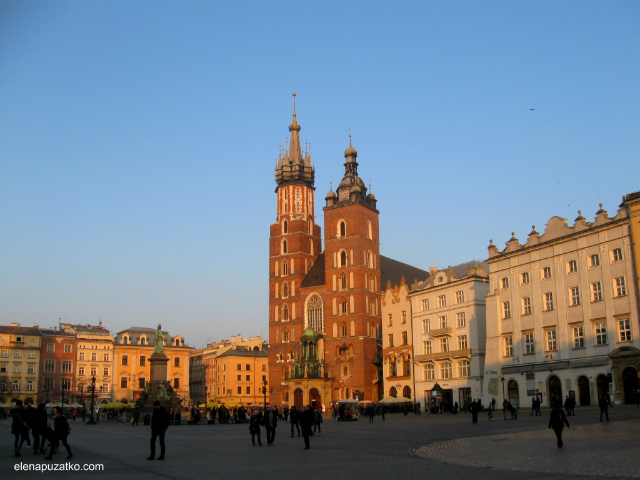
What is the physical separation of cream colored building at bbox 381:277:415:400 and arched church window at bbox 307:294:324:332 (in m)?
15.9

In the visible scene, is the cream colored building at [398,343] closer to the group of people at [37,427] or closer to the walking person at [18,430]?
the group of people at [37,427]

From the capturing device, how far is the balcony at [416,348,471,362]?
5869 cm

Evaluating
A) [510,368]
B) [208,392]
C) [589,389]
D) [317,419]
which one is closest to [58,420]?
[317,419]

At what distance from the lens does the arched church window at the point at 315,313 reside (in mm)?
85562

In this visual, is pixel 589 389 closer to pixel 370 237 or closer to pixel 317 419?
pixel 317 419

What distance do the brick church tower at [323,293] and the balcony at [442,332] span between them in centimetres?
1789

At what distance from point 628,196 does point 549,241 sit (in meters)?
7.21

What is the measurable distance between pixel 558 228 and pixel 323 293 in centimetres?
4076

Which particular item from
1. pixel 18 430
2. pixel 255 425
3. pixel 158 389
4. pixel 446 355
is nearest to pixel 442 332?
pixel 446 355

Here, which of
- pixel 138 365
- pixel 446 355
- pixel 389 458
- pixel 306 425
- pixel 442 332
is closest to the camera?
pixel 389 458

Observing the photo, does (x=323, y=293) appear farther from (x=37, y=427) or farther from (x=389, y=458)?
(x=389, y=458)

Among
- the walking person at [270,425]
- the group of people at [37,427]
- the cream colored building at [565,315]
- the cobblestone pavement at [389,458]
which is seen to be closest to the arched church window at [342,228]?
the cream colored building at [565,315]

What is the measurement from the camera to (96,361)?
104750 millimetres

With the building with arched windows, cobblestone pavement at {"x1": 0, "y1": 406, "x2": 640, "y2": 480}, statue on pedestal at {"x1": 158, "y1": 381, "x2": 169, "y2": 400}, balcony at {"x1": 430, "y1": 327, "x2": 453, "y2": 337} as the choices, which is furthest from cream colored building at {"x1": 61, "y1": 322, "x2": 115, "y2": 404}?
cobblestone pavement at {"x1": 0, "y1": 406, "x2": 640, "y2": 480}
